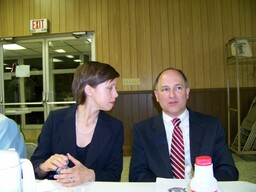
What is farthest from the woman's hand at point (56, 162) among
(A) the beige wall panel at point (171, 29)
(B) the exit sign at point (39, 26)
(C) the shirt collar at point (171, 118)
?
(B) the exit sign at point (39, 26)

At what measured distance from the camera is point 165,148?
1.47 metres

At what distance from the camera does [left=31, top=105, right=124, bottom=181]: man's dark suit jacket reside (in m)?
1.46

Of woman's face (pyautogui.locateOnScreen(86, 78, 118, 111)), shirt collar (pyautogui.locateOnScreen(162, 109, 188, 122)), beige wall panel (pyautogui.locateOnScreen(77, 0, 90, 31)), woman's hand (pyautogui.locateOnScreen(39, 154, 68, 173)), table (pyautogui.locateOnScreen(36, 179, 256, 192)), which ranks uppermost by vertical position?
beige wall panel (pyautogui.locateOnScreen(77, 0, 90, 31))

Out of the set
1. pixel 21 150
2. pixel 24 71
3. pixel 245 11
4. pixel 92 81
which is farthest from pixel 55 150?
pixel 245 11

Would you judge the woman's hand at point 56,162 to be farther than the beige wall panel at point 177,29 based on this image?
No

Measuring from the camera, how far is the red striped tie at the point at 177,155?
1.45 m

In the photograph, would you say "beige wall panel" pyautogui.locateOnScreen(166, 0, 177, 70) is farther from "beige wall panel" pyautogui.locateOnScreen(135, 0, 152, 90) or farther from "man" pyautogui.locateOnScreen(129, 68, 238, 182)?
"man" pyautogui.locateOnScreen(129, 68, 238, 182)

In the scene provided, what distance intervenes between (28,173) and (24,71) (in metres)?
4.50

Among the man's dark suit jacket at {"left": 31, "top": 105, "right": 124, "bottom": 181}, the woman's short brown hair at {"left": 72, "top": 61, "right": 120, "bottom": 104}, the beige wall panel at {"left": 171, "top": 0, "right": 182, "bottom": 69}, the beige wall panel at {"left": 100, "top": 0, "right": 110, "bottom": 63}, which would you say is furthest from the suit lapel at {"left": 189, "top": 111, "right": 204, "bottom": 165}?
the beige wall panel at {"left": 100, "top": 0, "right": 110, "bottom": 63}

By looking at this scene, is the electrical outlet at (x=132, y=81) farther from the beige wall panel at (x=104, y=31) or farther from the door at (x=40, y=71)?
the door at (x=40, y=71)

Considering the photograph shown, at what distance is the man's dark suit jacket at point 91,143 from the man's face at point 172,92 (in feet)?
1.15

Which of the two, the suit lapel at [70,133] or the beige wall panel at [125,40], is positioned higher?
the beige wall panel at [125,40]

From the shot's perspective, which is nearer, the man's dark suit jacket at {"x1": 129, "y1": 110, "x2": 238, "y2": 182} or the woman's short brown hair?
the man's dark suit jacket at {"x1": 129, "y1": 110, "x2": 238, "y2": 182}

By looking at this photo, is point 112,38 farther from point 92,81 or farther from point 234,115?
point 92,81
